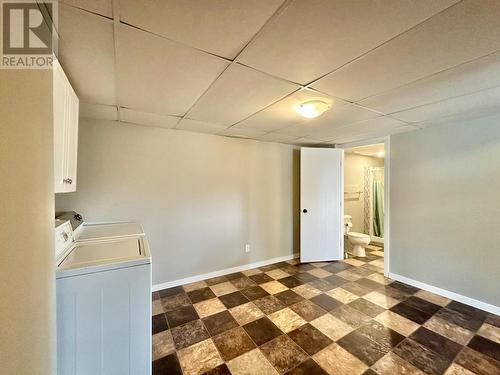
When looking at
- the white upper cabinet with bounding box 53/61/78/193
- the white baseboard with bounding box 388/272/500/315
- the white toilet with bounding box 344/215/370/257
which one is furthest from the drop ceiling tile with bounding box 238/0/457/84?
the white toilet with bounding box 344/215/370/257

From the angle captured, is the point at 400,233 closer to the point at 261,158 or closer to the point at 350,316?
the point at 350,316

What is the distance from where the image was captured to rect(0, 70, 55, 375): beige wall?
1.92 ft

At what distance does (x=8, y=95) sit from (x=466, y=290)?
4.02 m

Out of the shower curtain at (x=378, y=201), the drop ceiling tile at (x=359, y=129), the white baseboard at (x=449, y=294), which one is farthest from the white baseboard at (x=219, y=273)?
the shower curtain at (x=378, y=201)

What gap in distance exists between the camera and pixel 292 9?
931 millimetres

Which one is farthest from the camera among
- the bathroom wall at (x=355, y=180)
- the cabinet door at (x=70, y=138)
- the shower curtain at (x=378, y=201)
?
the shower curtain at (x=378, y=201)

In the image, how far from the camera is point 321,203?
12.4ft

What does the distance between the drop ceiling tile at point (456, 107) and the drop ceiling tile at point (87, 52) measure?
262 centimetres

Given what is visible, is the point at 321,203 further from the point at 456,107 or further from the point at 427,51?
the point at 427,51

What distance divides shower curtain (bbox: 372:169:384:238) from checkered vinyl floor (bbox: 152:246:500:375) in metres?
2.43

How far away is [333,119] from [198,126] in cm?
167

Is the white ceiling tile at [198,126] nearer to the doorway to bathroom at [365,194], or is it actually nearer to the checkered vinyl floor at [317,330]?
the checkered vinyl floor at [317,330]

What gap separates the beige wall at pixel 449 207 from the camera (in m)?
2.30

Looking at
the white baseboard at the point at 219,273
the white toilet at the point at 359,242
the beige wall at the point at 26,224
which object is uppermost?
the beige wall at the point at 26,224
